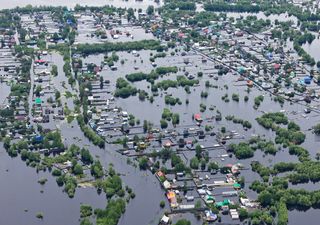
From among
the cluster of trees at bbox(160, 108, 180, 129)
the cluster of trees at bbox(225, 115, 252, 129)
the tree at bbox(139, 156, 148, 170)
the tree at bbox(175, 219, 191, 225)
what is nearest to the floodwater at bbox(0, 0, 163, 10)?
the cluster of trees at bbox(160, 108, 180, 129)

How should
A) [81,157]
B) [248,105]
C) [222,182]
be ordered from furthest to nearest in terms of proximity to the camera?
[248,105], [81,157], [222,182]

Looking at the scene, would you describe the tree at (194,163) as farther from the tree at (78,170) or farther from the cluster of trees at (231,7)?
the cluster of trees at (231,7)

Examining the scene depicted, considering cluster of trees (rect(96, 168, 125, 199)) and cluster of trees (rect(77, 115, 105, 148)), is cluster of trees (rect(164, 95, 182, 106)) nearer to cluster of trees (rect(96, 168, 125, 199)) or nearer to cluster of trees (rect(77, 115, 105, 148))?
cluster of trees (rect(77, 115, 105, 148))

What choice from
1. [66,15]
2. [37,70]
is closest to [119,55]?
[37,70]

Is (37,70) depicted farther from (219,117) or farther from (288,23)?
(288,23)

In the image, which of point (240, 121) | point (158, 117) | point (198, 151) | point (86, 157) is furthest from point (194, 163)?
point (158, 117)

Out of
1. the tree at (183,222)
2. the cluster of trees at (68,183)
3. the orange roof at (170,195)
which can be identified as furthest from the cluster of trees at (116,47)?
the tree at (183,222)

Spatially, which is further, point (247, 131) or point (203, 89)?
point (203, 89)

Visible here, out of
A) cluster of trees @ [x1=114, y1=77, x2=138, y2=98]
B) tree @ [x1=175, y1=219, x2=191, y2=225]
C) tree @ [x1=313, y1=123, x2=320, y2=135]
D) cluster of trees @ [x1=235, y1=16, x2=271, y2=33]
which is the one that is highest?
cluster of trees @ [x1=235, y1=16, x2=271, y2=33]
